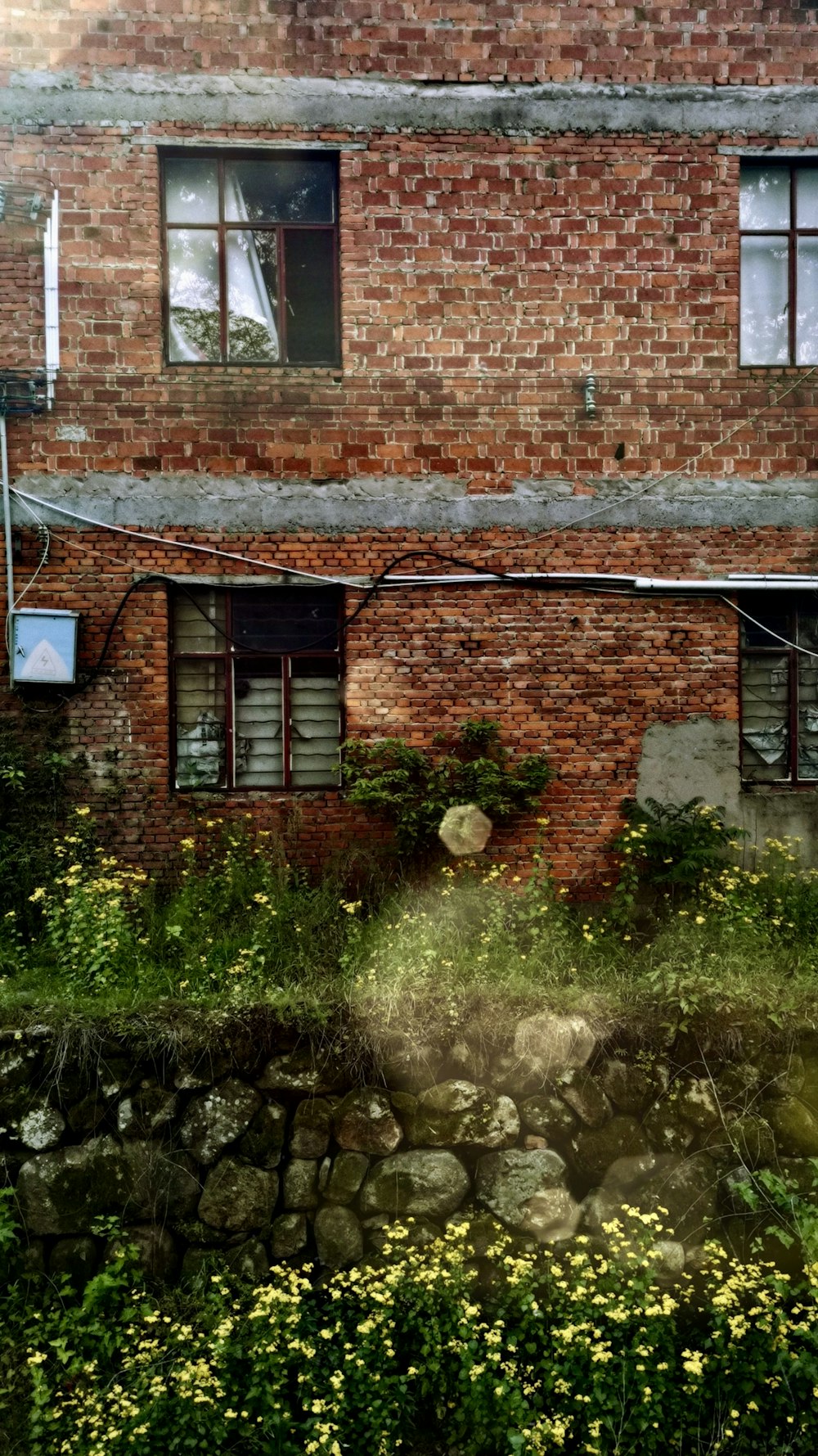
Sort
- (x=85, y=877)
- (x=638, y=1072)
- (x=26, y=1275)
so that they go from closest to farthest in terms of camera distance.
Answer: (x=26, y=1275)
(x=638, y=1072)
(x=85, y=877)

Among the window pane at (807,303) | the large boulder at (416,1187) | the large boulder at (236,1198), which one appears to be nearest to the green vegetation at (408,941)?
the large boulder at (416,1187)

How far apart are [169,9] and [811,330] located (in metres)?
5.89

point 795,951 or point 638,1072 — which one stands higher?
point 795,951

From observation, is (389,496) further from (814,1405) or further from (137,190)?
(814,1405)

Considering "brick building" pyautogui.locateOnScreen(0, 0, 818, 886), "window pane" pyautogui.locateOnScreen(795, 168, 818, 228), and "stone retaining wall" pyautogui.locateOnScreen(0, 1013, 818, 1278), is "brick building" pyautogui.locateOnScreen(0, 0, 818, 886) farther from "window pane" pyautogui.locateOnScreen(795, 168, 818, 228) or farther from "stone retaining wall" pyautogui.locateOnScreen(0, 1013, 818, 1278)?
"stone retaining wall" pyautogui.locateOnScreen(0, 1013, 818, 1278)

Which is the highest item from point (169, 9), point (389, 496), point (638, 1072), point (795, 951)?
point (169, 9)

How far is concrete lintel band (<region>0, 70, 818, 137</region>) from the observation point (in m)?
7.34

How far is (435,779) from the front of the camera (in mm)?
7480

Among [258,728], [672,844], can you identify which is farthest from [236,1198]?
[672,844]

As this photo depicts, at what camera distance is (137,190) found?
742 centimetres

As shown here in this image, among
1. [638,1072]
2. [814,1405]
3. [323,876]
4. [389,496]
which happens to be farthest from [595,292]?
[814,1405]

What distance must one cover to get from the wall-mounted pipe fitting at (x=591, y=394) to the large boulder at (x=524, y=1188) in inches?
221

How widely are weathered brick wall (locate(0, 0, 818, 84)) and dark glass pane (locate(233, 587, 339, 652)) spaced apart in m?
4.16

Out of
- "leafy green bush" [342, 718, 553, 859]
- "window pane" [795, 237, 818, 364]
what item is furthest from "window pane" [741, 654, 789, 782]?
"window pane" [795, 237, 818, 364]
